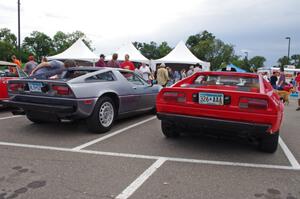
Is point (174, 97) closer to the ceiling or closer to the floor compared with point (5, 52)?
closer to the floor

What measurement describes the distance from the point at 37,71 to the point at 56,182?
4732mm

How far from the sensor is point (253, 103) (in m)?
3.82

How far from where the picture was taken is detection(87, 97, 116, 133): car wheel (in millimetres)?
5000

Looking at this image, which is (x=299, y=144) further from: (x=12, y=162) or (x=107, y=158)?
(x=12, y=162)

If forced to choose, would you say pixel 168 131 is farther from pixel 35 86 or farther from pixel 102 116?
pixel 35 86

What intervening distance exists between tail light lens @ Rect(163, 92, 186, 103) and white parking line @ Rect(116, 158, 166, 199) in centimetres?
97

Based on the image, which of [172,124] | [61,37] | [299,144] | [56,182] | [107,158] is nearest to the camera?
[56,182]

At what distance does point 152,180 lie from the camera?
314 centimetres

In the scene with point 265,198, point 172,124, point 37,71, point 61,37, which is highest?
point 61,37

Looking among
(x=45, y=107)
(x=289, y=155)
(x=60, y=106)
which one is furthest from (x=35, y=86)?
(x=289, y=155)

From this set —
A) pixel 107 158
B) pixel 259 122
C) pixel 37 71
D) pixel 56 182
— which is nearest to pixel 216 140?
pixel 259 122

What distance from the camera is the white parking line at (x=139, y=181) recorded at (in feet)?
9.11

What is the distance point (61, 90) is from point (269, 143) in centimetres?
344

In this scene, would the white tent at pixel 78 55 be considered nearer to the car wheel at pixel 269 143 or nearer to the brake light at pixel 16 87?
the brake light at pixel 16 87
